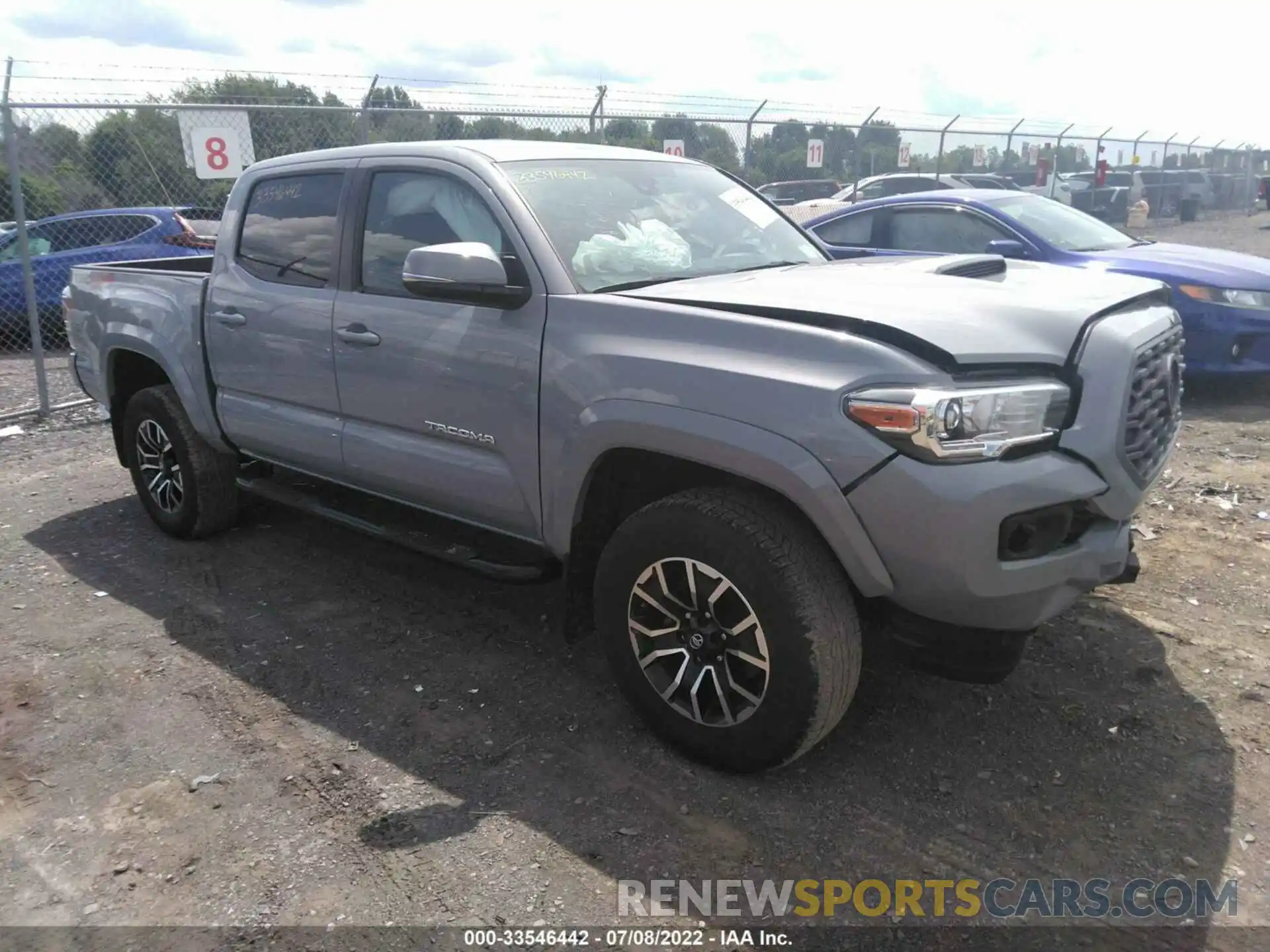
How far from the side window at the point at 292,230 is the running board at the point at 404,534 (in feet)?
3.21

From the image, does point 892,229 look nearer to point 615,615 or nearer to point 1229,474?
point 1229,474

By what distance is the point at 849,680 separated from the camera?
285 cm

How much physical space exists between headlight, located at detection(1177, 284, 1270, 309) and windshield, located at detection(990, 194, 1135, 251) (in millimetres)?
869

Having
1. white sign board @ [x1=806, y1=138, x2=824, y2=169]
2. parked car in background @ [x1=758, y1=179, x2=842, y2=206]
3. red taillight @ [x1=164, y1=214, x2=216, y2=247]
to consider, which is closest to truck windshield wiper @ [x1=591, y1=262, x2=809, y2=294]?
red taillight @ [x1=164, y1=214, x2=216, y2=247]

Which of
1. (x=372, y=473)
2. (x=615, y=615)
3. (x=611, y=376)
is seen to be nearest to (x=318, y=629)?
(x=372, y=473)

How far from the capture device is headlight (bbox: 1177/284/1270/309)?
6.83m

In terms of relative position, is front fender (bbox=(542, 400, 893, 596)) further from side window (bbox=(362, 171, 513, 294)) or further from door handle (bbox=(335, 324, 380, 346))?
door handle (bbox=(335, 324, 380, 346))

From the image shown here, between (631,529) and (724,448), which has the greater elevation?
(724,448)

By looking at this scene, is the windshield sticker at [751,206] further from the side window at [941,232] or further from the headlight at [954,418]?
the side window at [941,232]

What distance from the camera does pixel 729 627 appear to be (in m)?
2.97

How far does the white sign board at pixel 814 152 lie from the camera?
15.3 meters

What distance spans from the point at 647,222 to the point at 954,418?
1.67 meters

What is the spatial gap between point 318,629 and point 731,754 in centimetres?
209

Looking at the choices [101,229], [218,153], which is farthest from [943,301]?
[101,229]
